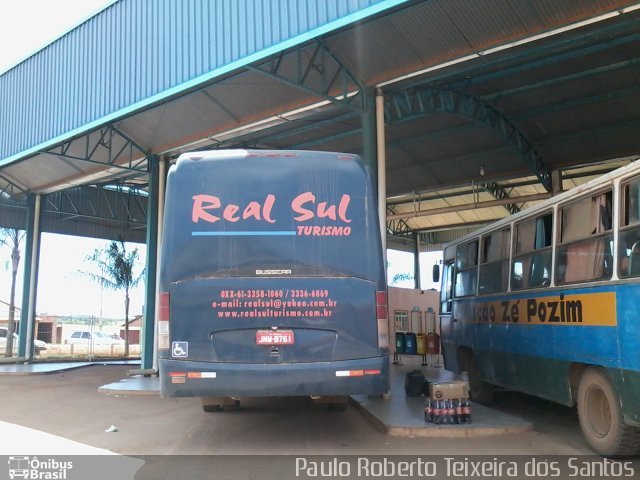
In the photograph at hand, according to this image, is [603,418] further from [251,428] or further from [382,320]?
[251,428]

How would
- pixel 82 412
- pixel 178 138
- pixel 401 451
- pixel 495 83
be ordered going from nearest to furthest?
pixel 401 451 → pixel 82 412 → pixel 495 83 → pixel 178 138

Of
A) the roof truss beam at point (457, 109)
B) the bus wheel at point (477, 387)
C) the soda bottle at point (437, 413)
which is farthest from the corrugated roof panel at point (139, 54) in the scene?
the bus wheel at point (477, 387)

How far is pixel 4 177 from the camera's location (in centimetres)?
2025

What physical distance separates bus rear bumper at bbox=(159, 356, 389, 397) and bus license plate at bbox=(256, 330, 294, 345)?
0.26m

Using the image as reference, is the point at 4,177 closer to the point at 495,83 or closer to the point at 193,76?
the point at 193,76

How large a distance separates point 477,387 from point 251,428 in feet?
14.6

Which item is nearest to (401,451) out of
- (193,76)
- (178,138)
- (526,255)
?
(526,255)

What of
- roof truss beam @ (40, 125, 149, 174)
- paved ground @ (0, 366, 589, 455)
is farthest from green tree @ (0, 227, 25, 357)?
paved ground @ (0, 366, 589, 455)

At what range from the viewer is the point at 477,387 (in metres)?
10.6

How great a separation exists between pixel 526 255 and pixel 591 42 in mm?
5837

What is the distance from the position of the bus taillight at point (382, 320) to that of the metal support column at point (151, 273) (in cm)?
1102

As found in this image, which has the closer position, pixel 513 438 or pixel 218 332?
pixel 218 332

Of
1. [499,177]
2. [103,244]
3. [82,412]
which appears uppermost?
[499,177]

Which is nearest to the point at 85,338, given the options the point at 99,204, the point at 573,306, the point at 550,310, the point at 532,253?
the point at 99,204
